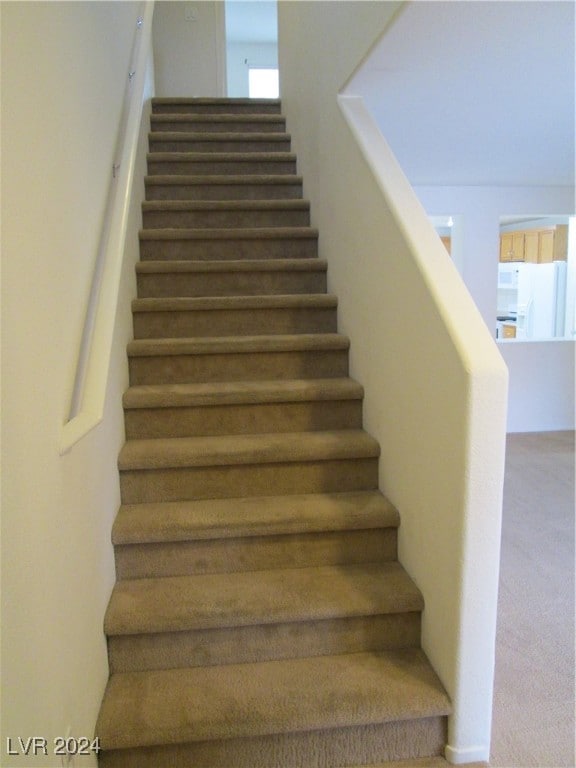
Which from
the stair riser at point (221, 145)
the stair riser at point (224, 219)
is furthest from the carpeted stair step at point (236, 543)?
the stair riser at point (221, 145)

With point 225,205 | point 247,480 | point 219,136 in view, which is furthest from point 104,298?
point 219,136

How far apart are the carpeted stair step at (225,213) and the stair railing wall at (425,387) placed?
2.19 feet

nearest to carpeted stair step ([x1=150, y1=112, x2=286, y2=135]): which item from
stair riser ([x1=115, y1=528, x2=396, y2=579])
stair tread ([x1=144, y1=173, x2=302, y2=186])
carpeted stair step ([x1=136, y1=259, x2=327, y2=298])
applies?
stair tread ([x1=144, y1=173, x2=302, y2=186])

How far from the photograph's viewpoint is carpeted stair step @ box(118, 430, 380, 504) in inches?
79.7

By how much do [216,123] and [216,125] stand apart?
1 centimetres

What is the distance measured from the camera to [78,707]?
1.31 meters

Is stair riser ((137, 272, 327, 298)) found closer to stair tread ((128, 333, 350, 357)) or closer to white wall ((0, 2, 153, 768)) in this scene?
stair tread ((128, 333, 350, 357))

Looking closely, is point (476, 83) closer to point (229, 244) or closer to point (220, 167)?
point (229, 244)

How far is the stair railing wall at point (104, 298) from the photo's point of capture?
134cm

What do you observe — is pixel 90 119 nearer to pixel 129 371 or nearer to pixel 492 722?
pixel 129 371

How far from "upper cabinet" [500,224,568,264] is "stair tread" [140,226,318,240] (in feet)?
12.3

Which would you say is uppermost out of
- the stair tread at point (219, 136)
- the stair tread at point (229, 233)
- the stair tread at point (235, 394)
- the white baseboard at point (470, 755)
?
the stair tread at point (219, 136)

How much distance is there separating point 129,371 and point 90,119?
1.00m

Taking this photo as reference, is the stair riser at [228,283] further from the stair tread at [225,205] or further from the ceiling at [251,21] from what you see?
the ceiling at [251,21]
